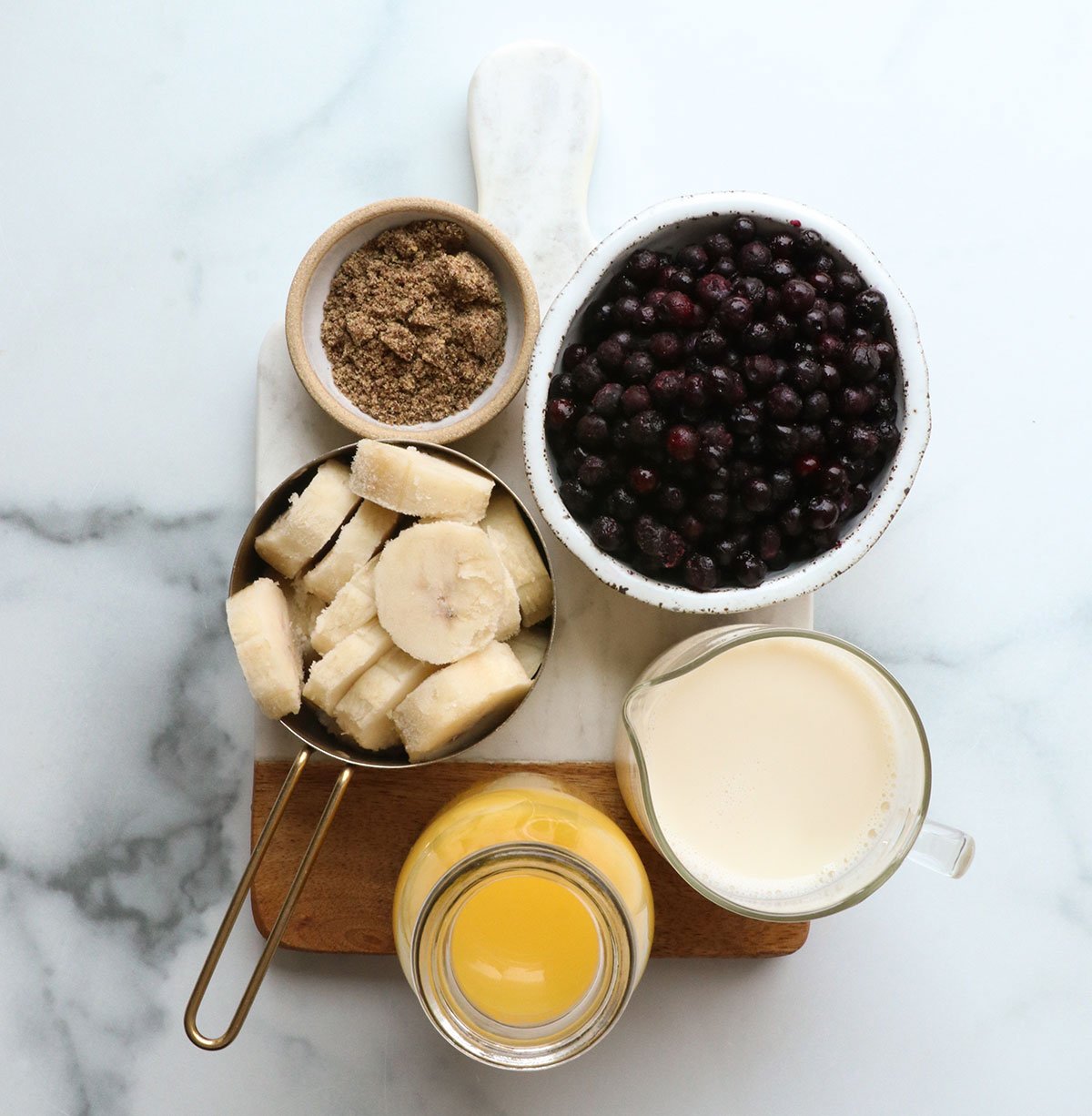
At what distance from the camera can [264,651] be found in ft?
3.99

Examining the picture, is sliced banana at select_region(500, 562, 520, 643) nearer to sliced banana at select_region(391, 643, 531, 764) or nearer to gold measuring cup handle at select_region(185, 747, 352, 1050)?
sliced banana at select_region(391, 643, 531, 764)

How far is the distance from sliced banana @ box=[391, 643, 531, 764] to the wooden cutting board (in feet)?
0.45

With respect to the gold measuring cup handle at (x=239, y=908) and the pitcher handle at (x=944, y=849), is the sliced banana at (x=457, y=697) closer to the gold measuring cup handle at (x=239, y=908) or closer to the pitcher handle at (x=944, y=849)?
the gold measuring cup handle at (x=239, y=908)

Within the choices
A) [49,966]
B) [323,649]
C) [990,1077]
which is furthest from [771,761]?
[49,966]

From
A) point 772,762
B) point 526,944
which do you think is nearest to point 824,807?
point 772,762

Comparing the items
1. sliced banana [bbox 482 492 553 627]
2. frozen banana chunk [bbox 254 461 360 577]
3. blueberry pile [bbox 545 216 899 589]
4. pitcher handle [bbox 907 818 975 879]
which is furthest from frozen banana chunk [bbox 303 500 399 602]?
pitcher handle [bbox 907 818 975 879]

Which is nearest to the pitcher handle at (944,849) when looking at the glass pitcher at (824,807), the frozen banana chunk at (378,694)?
the glass pitcher at (824,807)

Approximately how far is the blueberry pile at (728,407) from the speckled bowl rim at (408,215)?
8 cm

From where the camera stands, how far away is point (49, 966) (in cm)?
150

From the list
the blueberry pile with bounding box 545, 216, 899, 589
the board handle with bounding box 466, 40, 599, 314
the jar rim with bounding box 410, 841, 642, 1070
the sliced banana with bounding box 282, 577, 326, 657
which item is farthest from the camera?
the board handle with bounding box 466, 40, 599, 314

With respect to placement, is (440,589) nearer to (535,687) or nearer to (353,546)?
(353,546)

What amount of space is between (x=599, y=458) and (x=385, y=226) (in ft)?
1.37

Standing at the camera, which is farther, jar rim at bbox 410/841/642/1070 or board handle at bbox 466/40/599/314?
board handle at bbox 466/40/599/314

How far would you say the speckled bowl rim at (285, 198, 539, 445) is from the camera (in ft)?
4.29
